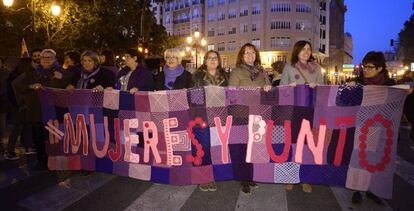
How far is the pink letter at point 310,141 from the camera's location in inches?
201

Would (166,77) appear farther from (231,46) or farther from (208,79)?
(231,46)

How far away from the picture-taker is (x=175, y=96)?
5.42 m

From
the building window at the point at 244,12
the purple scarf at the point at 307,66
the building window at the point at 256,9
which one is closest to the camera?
the purple scarf at the point at 307,66

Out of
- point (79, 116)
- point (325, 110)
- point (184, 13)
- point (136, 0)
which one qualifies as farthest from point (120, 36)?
point (184, 13)

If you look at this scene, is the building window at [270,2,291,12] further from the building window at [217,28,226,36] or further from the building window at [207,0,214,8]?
the building window at [207,0,214,8]

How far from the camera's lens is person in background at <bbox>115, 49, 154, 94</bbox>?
20.5 ft

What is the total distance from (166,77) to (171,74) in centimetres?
12

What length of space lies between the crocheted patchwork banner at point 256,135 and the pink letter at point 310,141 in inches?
0.5

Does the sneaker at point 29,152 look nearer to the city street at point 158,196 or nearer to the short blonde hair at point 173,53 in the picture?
the city street at point 158,196

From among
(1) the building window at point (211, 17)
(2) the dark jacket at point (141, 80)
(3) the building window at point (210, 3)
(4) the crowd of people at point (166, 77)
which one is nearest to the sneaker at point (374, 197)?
(4) the crowd of people at point (166, 77)

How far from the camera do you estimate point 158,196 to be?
17.3 ft

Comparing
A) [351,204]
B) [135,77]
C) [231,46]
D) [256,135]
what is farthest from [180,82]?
[231,46]

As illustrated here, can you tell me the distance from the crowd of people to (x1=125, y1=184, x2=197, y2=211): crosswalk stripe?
0.36 meters

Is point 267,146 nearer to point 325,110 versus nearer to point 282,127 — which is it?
point 282,127
